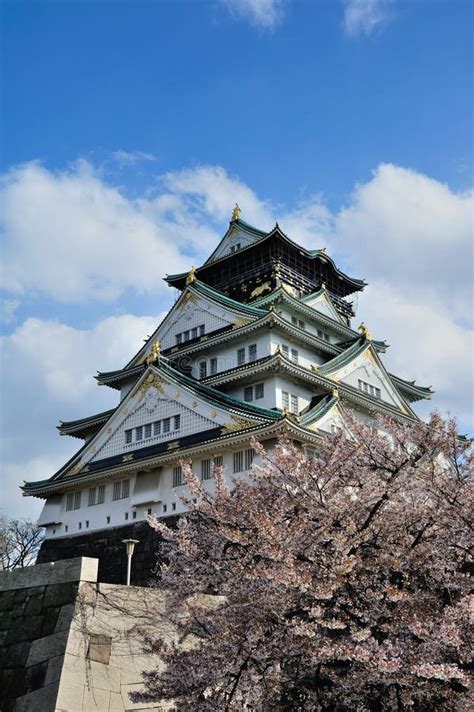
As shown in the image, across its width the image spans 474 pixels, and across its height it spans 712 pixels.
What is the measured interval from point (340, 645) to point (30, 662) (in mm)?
6731

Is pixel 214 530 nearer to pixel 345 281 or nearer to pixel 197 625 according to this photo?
pixel 197 625

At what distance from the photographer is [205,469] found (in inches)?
1160

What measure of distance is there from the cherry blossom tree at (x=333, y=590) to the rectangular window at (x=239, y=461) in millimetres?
17260

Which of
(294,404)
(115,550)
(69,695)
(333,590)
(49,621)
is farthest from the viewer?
(294,404)

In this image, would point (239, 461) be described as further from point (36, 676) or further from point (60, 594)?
point (36, 676)

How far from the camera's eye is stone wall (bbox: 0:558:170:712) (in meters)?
11.6

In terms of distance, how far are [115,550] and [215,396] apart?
862 centimetres

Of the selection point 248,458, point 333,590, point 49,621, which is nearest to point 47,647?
point 49,621

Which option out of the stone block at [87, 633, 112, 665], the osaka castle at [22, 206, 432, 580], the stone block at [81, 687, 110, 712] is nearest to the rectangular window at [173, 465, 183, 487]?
the osaka castle at [22, 206, 432, 580]

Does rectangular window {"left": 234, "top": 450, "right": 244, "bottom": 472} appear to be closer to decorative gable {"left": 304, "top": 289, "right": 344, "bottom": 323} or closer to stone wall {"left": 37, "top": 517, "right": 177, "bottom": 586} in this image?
stone wall {"left": 37, "top": 517, "right": 177, "bottom": 586}

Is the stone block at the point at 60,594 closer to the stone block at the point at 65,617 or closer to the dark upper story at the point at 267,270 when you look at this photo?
the stone block at the point at 65,617

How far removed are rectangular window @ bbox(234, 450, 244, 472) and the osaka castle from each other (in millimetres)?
50

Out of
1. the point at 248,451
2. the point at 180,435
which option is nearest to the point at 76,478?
the point at 180,435

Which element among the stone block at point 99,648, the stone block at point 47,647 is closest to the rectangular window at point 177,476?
the stone block at point 99,648
